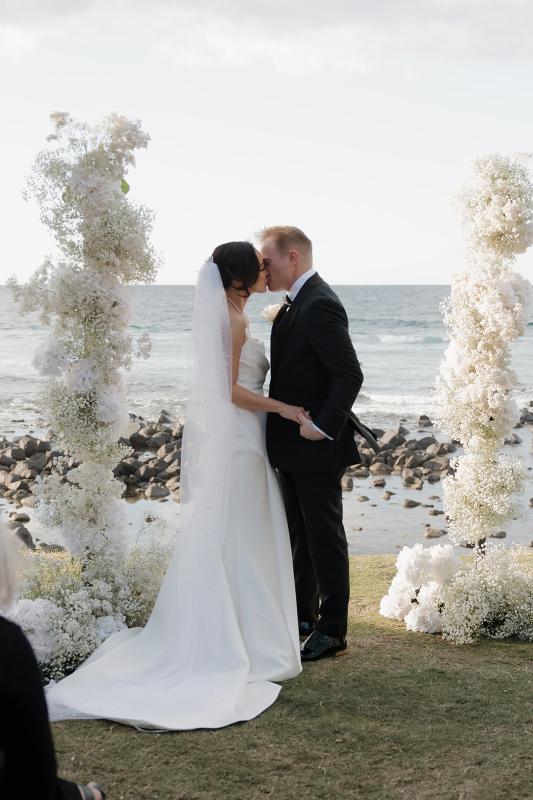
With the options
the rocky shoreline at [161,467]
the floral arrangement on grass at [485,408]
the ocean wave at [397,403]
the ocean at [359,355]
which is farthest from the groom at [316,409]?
the ocean wave at [397,403]

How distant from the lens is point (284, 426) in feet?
18.7

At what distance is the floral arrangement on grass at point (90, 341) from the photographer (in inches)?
223

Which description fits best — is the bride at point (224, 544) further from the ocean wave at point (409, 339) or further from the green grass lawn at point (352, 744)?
the ocean wave at point (409, 339)

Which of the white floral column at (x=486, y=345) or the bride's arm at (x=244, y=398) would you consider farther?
the white floral column at (x=486, y=345)

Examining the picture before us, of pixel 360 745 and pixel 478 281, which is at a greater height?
pixel 478 281

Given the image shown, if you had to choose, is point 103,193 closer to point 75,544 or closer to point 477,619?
point 75,544

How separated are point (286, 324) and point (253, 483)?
1.03m

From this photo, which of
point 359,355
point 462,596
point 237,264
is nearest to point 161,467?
point 462,596

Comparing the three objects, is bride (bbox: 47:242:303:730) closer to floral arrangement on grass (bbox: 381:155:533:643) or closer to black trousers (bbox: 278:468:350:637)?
black trousers (bbox: 278:468:350:637)

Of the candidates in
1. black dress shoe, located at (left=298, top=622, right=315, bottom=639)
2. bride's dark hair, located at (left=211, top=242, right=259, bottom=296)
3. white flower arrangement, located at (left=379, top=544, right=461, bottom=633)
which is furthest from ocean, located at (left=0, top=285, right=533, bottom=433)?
white flower arrangement, located at (left=379, top=544, right=461, bottom=633)

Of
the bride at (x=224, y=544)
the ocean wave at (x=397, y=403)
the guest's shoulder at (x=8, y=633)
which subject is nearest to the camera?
the guest's shoulder at (x=8, y=633)

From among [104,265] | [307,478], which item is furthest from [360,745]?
[104,265]

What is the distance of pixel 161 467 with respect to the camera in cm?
1535

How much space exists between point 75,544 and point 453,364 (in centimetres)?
295
